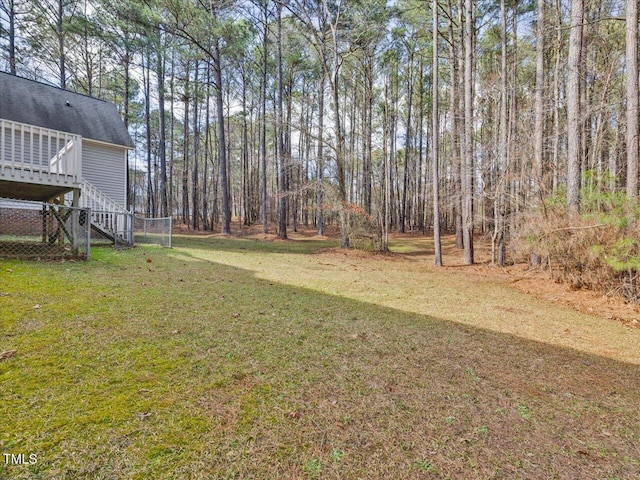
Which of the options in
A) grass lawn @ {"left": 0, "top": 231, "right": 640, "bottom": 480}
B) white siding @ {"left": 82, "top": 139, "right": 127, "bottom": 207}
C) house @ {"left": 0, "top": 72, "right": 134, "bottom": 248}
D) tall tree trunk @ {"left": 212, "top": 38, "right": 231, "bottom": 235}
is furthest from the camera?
tall tree trunk @ {"left": 212, "top": 38, "right": 231, "bottom": 235}

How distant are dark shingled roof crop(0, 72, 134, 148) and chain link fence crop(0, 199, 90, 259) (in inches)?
195

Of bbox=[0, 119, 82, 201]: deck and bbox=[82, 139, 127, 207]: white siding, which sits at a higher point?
bbox=[82, 139, 127, 207]: white siding

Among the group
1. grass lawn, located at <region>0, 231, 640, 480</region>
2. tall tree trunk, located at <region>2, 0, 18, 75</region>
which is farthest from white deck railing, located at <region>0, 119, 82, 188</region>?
tall tree trunk, located at <region>2, 0, 18, 75</region>

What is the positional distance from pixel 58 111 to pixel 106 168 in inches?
111

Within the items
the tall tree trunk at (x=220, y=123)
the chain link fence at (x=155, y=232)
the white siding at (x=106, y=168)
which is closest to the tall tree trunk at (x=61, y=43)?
the white siding at (x=106, y=168)

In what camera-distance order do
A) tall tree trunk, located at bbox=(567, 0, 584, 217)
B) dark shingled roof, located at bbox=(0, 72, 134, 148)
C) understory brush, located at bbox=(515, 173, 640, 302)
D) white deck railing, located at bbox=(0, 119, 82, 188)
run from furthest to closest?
1. dark shingled roof, located at bbox=(0, 72, 134, 148)
2. tall tree trunk, located at bbox=(567, 0, 584, 217)
3. white deck railing, located at bbox=(0, 119, 82, 188)
4. understory brush, located at bbox=(515, 173, 640, 302)

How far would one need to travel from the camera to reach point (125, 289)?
4.27m

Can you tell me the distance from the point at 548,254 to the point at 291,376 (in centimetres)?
709

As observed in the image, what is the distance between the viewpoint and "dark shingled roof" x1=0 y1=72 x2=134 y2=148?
11.3m

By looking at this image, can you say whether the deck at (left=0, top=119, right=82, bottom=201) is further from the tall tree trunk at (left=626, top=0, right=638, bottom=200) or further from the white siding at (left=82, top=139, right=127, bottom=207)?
the tall tree trunk at (left=626, top=0, right=638, bottom=200)

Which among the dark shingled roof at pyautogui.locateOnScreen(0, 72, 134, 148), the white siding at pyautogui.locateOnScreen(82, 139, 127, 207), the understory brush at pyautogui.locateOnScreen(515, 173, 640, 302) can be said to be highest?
the dark shingled roof at pyautogui.locateOnScreen(0, 72, 134, 148)

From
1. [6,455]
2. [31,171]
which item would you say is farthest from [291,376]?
[31,171]

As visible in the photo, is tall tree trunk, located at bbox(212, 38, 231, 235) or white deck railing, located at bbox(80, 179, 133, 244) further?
tall tree trunk, located at bbox(212, 38, 231, 235)

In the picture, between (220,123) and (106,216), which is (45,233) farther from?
(220,123)
